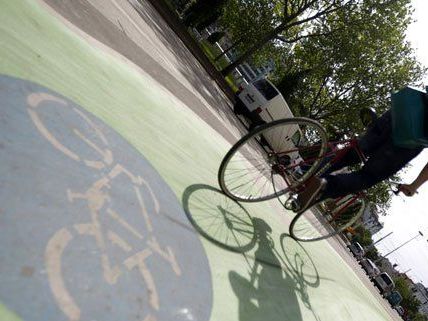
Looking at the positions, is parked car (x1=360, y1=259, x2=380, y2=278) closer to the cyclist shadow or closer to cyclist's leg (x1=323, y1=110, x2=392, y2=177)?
cyclist's leg (x1=323, y1=110, x2=392, y2=177)

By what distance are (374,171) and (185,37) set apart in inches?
585

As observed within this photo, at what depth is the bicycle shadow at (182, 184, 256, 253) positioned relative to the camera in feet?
11.1

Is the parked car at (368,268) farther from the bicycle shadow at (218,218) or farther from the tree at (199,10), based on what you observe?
the tree at (199,10)

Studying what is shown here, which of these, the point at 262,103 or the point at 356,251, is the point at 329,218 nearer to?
the point at 262,103

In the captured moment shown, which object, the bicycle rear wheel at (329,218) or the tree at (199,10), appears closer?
the bicycle rear wheel at (329,218)

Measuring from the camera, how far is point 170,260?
2527 millimetres

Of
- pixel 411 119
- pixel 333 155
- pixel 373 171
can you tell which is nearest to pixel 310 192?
pixel 333 155

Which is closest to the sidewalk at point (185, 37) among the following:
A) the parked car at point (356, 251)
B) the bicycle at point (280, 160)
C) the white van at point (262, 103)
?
the white van at point (262, 103)

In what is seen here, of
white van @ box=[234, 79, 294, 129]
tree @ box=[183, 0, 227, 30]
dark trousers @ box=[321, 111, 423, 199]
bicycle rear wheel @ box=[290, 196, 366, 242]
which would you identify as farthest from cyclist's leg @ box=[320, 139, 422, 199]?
tree @ box=[183, 0, 227, 30]

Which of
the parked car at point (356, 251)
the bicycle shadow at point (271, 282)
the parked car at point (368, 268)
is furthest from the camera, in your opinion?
the parked car at point (368, 268)

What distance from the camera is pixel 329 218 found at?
6582 mm

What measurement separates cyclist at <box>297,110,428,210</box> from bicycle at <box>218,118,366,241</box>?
0.17 meters

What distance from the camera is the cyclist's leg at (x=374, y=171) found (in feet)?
14.8

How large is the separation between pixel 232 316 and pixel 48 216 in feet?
4.56
